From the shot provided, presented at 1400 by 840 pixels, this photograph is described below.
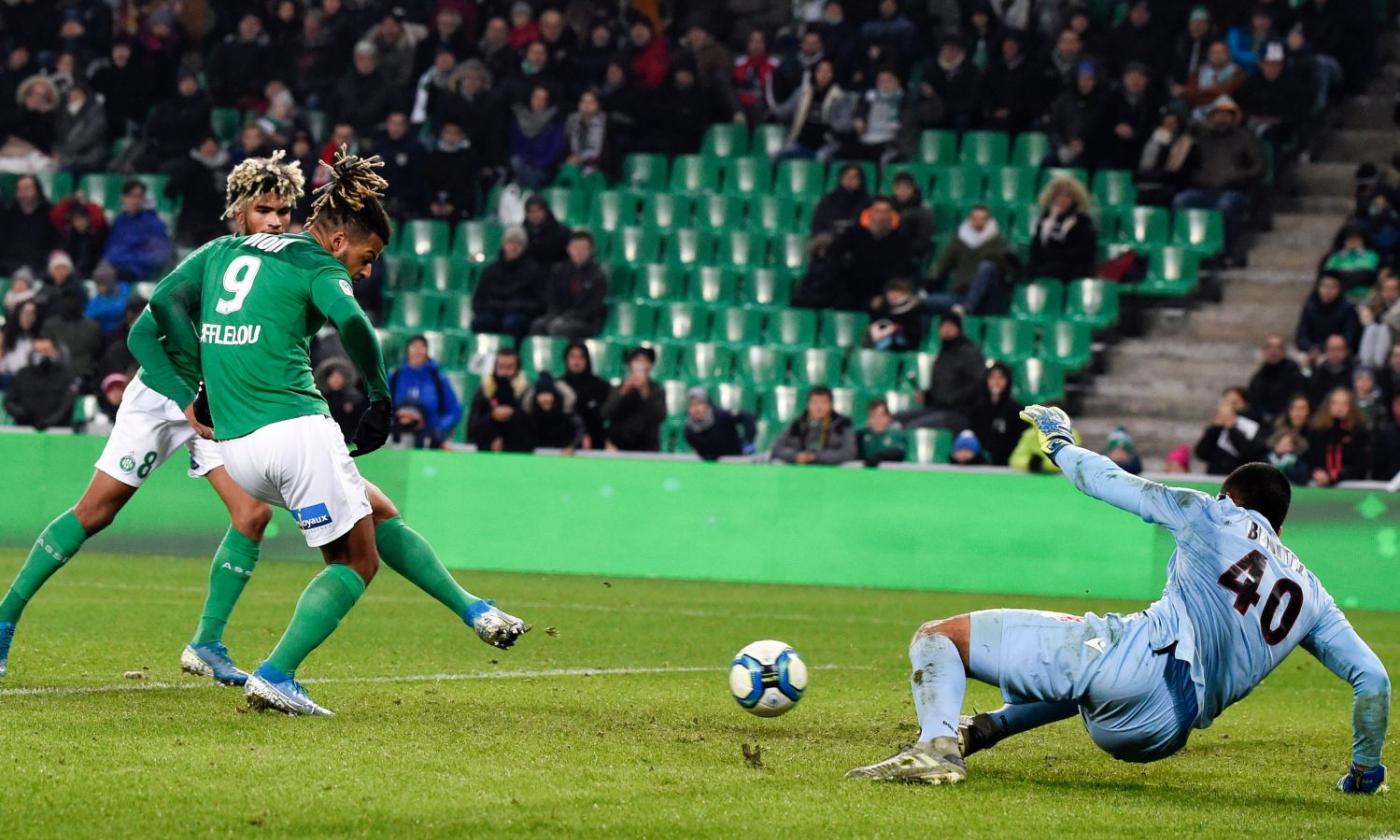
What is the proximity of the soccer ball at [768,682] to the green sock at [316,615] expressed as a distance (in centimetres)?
145

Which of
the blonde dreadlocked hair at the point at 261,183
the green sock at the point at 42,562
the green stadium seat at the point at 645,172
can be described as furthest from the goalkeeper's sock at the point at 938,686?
the green stadium seat at the point at 645,172

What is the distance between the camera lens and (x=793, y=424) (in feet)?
61.3

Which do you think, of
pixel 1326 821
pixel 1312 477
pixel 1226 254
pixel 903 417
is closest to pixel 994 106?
pixel 1226 254

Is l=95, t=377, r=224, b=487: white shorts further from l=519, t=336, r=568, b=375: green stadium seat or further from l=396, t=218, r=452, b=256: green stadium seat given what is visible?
l=396, t=218, r=452, b=256: green stadium seat

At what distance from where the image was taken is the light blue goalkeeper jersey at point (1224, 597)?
6.78 m

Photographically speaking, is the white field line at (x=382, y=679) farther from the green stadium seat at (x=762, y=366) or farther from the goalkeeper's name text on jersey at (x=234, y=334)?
the green stadium seat at (x=762, y=366)

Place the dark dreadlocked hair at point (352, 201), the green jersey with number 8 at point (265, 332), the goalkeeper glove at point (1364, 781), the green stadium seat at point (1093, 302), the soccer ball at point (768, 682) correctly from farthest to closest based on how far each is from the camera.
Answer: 1. the green stadium seat at point (1093, 302)
2. the dark dreadlocked hair at point (352, 201)
3. the green jersey with number 8 at point (265, 332)
4. the soccer ball at point (768, 682)
5. the goalkeeper glove at point (1364, 781)

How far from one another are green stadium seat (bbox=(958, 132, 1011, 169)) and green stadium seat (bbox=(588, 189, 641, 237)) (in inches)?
145

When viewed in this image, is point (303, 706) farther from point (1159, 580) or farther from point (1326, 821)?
point (1159, 580)

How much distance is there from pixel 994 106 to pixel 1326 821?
1655 centimetres

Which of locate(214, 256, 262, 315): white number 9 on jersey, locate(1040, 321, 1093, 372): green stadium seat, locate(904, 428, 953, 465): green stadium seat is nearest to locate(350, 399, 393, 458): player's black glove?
locate(214, 256, 262, 315): white number 9 on jersey

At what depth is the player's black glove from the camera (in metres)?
7.73

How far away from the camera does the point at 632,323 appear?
73.2 feet

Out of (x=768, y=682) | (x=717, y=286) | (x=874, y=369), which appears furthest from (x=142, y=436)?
(x=717, y=286)
